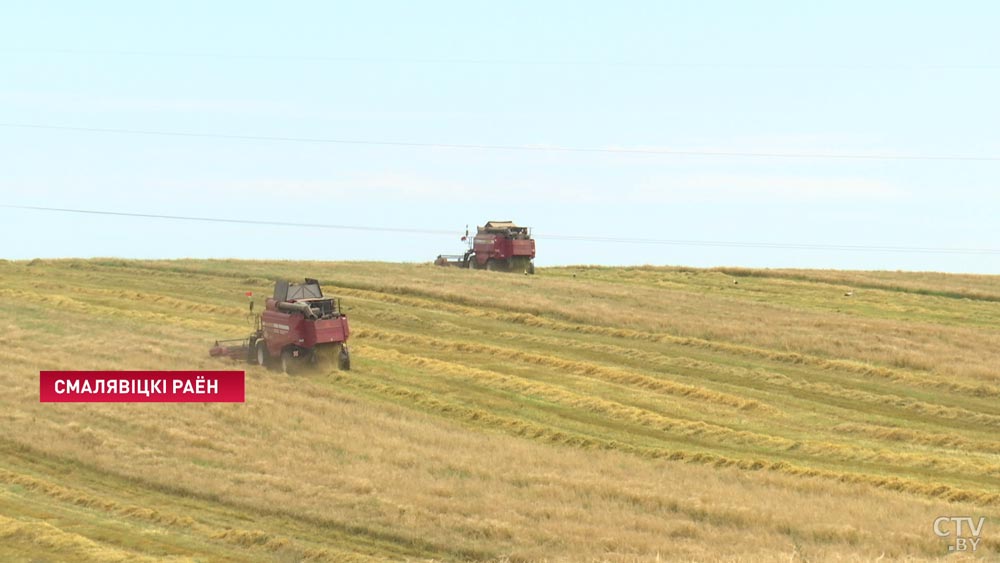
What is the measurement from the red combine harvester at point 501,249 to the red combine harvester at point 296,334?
29031mm

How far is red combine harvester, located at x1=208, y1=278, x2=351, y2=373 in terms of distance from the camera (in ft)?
112

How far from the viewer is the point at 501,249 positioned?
210 feet

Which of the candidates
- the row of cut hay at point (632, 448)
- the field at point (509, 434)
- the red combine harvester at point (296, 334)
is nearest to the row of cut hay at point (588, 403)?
the field at point (509, 434)

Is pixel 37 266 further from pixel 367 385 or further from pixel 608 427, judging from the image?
pixel 608 427

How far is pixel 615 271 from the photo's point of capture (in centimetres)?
6862

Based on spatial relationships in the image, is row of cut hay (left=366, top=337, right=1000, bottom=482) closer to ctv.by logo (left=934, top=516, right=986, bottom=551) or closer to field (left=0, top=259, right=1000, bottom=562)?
field (left=0, top=259, right=1000, bottom=562)

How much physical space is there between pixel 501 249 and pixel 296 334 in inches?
1213

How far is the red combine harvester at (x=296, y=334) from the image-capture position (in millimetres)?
34062

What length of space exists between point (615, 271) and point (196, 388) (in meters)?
41.1

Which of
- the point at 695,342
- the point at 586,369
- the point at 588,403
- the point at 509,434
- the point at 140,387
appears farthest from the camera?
the point at 695,342

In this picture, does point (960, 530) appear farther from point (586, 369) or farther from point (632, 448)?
point (586, 369)

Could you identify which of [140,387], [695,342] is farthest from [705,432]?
[140,387]

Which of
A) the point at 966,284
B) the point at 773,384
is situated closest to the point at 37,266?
the point at 773,384

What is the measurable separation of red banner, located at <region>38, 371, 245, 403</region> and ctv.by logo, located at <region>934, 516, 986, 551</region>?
58.8 ft
